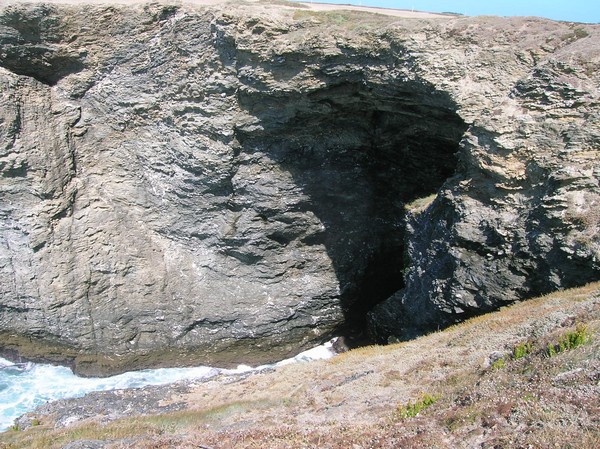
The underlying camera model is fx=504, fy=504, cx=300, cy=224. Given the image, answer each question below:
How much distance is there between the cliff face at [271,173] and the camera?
18797mm

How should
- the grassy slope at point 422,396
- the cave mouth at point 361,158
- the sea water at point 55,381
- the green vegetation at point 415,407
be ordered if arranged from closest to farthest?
the grassy slope at point 422,396 → the green vegetation at point 415,407 → the cave mouth at point 361,158 → the sea water at point 55,381

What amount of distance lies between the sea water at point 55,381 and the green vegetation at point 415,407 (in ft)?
48.9

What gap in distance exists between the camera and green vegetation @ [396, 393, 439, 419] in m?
12.1

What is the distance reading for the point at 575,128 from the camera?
17469mm

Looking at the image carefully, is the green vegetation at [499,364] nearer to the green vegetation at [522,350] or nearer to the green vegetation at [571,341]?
the green vegetation at [522,350]

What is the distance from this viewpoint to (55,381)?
25.4 m

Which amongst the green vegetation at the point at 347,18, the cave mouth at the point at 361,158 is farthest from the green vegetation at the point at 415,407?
the green vegetation at the point at 347,18

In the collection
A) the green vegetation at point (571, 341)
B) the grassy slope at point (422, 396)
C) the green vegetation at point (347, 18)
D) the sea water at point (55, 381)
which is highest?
the green vegetation at point (347, 18)

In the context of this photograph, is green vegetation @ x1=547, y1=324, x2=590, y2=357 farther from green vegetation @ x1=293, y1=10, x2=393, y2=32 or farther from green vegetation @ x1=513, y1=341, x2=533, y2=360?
green vegetation @ x1=293, y1=10, x2=393, y2=32

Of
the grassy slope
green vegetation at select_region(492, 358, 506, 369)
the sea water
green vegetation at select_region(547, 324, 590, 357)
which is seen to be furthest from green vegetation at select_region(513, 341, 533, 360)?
the sea water

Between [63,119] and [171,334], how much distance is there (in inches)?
488

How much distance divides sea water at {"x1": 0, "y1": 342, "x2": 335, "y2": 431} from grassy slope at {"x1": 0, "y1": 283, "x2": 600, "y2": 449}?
9.70ft

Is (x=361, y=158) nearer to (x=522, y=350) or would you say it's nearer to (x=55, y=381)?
(x=522, y=350)

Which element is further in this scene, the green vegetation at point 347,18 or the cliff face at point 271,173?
the green vegetation at point 347,18
